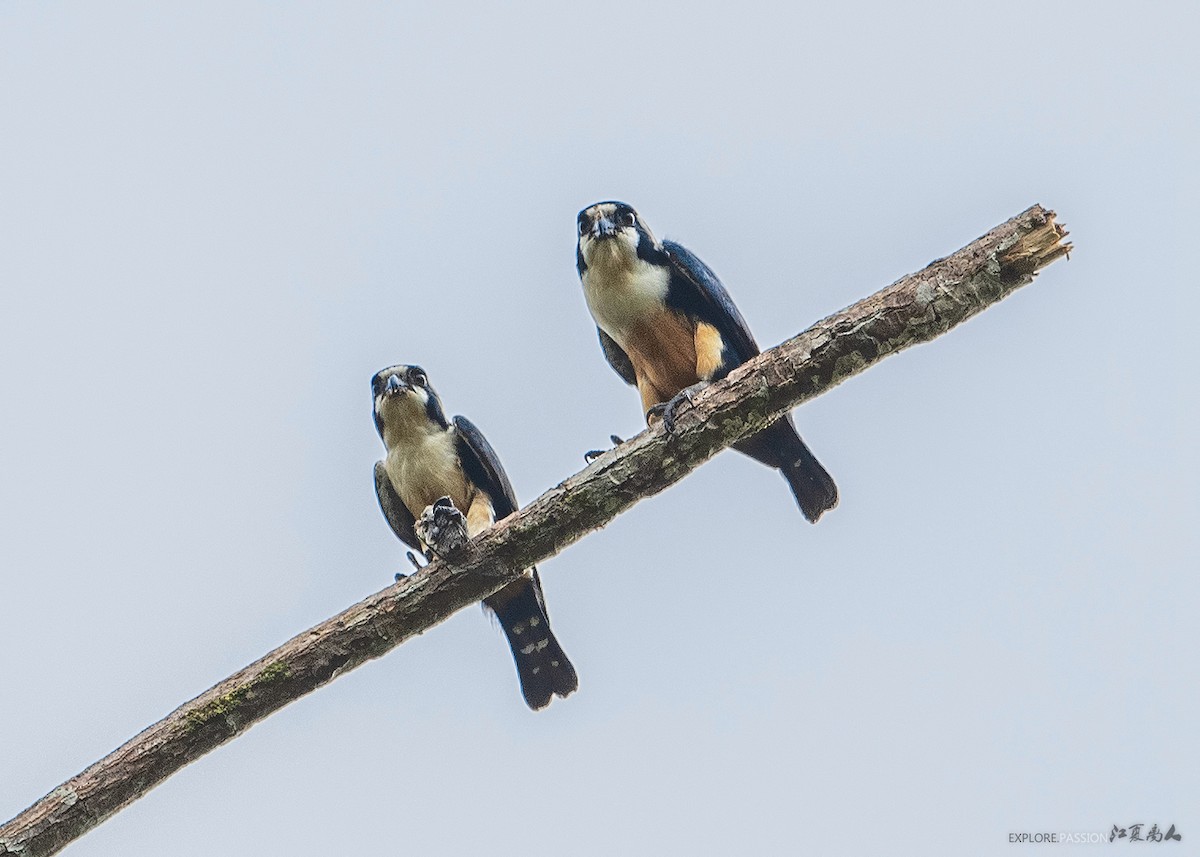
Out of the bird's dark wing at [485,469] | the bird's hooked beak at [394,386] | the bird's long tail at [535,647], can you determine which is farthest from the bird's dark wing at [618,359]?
the bird's long tail at [535,647]

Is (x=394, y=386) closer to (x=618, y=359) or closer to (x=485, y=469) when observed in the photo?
(x=485, y=469)

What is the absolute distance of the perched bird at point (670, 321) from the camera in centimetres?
795

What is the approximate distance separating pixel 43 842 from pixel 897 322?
502cm

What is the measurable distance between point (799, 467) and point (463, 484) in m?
2.45

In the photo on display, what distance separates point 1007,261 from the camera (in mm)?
5844

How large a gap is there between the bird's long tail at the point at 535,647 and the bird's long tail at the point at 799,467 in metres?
1.90

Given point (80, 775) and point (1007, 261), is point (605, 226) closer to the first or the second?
point (1007, 261)

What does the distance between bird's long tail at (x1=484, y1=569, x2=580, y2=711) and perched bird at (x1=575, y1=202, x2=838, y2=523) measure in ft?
5.55

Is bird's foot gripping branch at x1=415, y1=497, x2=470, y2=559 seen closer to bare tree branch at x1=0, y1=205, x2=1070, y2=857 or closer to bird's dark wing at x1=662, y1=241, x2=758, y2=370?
bare tree branch at x1=0, y1=205, x2=1070, y2=857

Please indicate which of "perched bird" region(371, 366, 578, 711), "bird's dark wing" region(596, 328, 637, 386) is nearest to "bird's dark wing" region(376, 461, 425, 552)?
"perched bird" region(371, 366, 578, 711)

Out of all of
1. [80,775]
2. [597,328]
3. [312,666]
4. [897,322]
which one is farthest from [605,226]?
[80,775]

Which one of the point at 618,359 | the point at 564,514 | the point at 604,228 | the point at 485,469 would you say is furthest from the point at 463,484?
the point at 564,514

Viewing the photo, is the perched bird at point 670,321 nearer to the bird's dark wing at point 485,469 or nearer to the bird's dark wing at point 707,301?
the bird's dark wing at point 707,301

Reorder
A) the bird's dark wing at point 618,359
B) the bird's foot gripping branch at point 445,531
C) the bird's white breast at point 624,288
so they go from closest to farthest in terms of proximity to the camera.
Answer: the bird's foot gripping branch at point 445,531, the bird's white breast at point 624,288, the bird's dark wing at point 618,359
